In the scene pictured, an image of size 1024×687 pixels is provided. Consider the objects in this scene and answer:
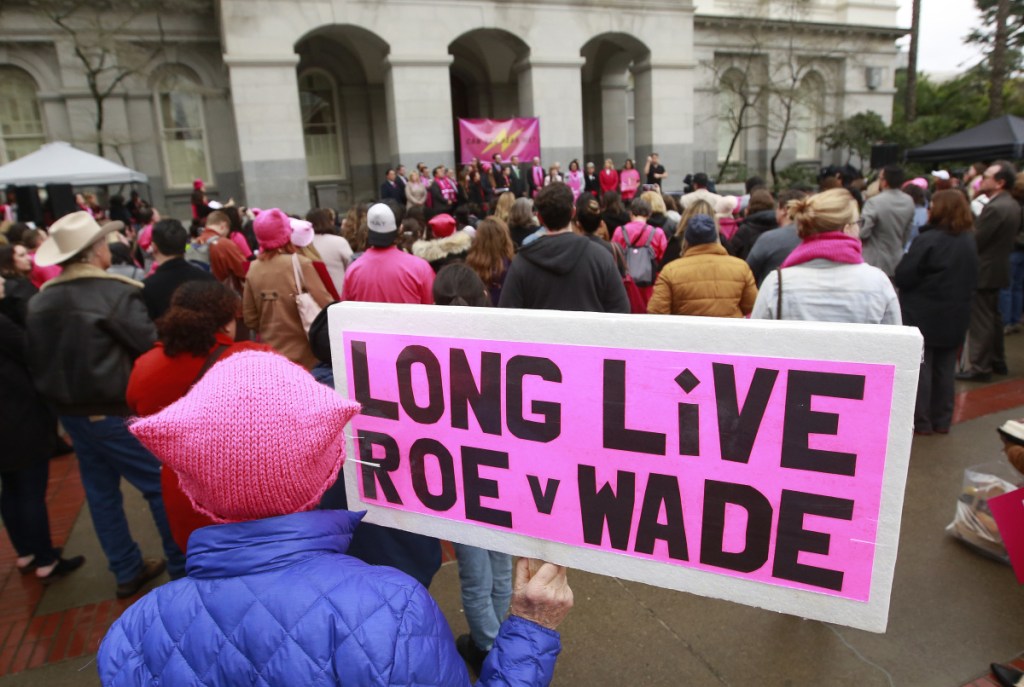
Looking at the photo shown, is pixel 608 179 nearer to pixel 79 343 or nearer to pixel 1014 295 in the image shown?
pixel 1014 295

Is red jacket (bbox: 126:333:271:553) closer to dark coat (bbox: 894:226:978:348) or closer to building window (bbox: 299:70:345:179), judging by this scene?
dark coat (bbox: 894:226:978:348)

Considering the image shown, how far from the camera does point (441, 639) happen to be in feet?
3.73

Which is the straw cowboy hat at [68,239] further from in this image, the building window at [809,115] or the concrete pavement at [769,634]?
the building window at [809,115]

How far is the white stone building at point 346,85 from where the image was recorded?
15.3 metres

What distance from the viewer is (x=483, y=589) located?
8.71ft

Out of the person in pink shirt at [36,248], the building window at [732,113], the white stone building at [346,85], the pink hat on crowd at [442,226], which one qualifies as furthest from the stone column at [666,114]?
the person in pink shirt at [36,248]

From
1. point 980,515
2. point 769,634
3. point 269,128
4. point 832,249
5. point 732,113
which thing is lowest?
point 769,634

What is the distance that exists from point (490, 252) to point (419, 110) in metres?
12.7

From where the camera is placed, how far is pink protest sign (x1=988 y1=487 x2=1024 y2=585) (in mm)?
2863

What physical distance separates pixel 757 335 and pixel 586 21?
61.1 feet

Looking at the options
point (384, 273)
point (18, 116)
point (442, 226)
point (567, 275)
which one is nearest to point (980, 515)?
point (567, 275)

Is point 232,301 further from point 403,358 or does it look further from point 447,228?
point 447,228

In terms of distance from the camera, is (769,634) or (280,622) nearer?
(280,622)

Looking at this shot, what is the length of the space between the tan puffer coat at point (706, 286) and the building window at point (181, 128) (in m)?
18.1
